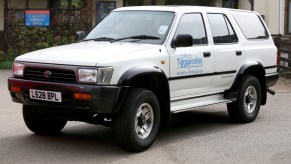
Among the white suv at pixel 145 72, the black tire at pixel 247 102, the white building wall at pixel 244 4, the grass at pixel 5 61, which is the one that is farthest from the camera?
the white building wall at pixel 244 4

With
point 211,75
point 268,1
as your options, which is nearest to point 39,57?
point 211,75

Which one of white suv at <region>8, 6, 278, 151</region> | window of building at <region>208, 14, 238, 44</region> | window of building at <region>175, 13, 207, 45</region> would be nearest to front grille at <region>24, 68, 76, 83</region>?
white suv at <region>8, 6, 278, 151</region>

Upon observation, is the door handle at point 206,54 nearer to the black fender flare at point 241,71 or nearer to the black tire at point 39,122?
the black fender flare at point 241,71

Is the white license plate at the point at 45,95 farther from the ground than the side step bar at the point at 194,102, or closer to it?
farther from the ground

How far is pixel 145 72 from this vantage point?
667 centimetres

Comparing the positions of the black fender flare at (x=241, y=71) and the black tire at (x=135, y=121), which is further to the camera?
the black fender flare at (x=241, y=71)

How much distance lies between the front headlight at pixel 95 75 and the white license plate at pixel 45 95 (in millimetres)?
343

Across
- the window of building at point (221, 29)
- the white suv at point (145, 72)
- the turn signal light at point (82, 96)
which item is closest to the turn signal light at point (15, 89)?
the white suv at point (145, 72)

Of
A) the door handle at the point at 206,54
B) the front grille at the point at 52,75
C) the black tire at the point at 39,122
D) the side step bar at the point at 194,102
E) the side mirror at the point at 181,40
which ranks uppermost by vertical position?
the side mirror at the point at 181,40

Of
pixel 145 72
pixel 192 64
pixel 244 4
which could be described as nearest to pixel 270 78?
pixel 192 64

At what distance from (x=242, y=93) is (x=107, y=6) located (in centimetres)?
1472

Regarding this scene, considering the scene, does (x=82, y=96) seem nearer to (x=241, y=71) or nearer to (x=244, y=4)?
(x=241, y=71)

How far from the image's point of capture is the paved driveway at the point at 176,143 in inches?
254

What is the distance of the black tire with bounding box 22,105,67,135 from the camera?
24.3 ft
